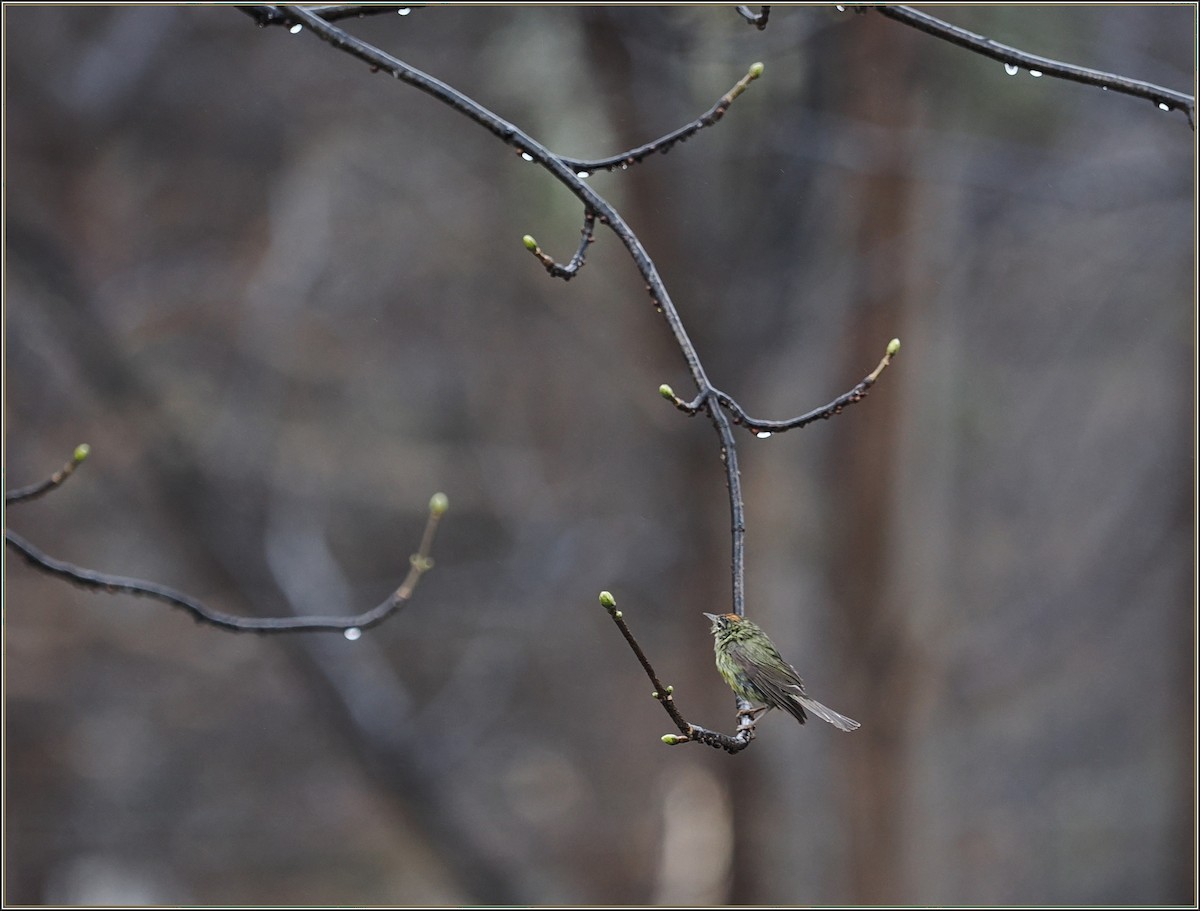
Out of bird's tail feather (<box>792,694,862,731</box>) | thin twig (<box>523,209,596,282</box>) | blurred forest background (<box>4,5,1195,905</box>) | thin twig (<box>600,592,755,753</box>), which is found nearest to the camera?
thin twig (<box>600,592,755,753</box>)

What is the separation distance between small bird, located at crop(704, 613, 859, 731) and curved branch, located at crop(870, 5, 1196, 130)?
0.91 metres

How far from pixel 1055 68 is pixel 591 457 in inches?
323

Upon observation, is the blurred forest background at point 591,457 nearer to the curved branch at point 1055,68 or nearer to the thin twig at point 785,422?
the curved branch at point 1055,68

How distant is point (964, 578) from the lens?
29.6ft

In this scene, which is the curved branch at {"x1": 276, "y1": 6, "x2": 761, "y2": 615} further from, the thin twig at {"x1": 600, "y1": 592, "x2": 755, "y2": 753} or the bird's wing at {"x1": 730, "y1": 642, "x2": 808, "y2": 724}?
the thin twig at {"x1": 600, "y1": 592, "x2": 755, "y2": 753}

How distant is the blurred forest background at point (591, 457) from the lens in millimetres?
5422

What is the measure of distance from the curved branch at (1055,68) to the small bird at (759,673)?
2.97ft

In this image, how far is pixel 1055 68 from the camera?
1.51m

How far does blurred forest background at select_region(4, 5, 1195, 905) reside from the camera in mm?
5422

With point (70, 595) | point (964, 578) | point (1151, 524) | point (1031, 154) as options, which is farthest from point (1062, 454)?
point (70, 595)

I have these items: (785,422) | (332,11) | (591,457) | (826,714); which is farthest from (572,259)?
(591,457)

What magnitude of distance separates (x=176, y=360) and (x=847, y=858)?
5239mm

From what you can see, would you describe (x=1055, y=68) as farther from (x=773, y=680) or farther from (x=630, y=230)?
(x=773, y=680)

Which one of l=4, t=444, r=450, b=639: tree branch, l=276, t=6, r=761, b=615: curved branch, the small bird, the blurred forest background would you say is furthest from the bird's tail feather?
the blurred forest background
